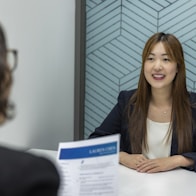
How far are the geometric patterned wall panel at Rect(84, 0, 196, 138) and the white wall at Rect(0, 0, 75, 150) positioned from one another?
108 millimetres

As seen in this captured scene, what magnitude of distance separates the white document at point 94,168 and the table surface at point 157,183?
0.80ft

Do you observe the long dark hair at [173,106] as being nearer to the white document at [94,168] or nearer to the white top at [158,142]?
the white top at [158,142]

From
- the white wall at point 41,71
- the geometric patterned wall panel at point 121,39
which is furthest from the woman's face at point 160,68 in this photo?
the white wall at point 41,71

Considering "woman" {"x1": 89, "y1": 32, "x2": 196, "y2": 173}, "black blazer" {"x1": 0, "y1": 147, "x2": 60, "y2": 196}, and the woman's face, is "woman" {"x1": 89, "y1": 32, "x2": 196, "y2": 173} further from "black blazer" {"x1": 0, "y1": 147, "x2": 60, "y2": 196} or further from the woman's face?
"black blazer" {"x1": 0, "y1": 147, "x2": 60, "y2": 196}

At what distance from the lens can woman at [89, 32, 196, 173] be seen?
1731 mm

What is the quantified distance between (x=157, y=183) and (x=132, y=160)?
0.65 ft

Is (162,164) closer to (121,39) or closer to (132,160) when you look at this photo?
(132,160)

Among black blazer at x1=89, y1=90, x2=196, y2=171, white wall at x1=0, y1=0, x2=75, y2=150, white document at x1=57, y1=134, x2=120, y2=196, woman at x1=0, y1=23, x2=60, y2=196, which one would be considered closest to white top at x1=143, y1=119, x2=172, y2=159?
black blazer at x1=89, y1=90, x2=196, y2=171

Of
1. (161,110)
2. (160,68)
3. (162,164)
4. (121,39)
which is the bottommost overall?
(162,164)

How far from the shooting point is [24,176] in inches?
17.2

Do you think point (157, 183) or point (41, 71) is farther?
point (41, 71)

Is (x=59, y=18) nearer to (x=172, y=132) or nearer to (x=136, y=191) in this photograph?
(x=172, y=132)

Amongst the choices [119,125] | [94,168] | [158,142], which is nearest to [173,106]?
[158,142]

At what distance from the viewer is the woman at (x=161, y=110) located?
1731mm
